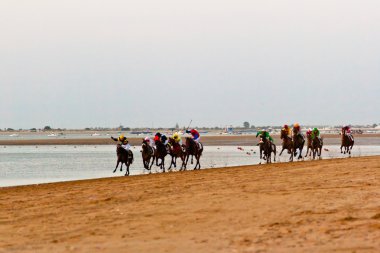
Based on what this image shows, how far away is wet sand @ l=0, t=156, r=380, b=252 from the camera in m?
9.56

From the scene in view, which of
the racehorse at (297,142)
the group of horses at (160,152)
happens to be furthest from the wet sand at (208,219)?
the racehorse at (297,142)

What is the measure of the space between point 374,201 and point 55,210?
240 inches

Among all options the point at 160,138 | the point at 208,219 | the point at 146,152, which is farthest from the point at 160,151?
the point at 208,219

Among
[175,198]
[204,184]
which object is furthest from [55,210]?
[204,184]

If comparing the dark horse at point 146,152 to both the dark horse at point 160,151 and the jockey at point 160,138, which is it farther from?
the jockey at point 160,138

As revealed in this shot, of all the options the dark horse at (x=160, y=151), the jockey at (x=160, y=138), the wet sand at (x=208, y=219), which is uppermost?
the jockey at (x=160, y=138)

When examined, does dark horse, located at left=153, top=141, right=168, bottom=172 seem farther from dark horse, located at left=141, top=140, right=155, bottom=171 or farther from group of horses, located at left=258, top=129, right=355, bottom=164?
group of horses, located at left=258, top=129, right=355, bottom=164

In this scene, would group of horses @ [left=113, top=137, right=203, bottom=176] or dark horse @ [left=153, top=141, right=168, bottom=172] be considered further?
dark horse @ [left=153, top=141, right=168, bottom=172]

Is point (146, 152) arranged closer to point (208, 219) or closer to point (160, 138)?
point (160, 138)

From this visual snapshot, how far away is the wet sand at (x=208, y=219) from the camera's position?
376 inches

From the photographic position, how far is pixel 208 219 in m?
11.6

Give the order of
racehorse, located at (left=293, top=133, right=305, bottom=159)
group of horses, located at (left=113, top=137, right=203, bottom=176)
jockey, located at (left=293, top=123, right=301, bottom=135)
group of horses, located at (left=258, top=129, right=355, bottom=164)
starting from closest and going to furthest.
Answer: group of horses, located at (left=113, top=137, right=203, bottom=176) → group of horses, located at (left=258, top=129, right=355, bottom=164) → racehorse, located at (left=293, top=133, right=305, bottom=159) → jockey, located at (left=293, top=123, right=301, bottom=135)

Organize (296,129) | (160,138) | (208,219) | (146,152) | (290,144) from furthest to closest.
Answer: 1. (296,129)
2. (290,144)
3. (160,138)
4. (146,152)
5. (208,219)

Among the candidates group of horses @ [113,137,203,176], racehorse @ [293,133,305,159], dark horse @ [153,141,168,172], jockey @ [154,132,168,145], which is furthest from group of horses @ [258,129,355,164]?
dark horse @ [153,141,168,172]
